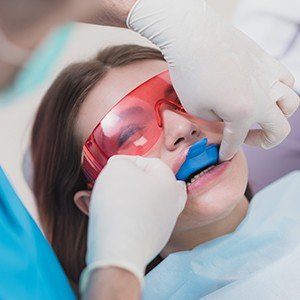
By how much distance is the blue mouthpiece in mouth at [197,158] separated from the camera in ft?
4.03

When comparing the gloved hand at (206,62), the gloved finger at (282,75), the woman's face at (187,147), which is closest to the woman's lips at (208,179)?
the woman's face at (187,147)

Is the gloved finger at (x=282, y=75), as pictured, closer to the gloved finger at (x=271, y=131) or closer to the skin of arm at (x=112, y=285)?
the gloved finger at (x=271, y=131)

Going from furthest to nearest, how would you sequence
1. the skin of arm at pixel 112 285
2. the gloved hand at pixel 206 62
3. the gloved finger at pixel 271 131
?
the gloved finger at pixel 271 131 → the gloved hand at pixel 206 62 → the skin of arm at pixel 112 285

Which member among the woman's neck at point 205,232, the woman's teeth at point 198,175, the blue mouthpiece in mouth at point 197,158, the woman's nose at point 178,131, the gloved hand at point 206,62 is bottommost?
the woman's neck at point 205,232

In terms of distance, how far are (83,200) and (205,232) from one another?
0.96 feet

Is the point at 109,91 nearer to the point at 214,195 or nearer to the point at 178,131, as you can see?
the point at 178,131

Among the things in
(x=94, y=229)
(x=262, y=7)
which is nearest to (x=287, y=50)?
(x=262, y=7)

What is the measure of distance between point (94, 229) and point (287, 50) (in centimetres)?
113

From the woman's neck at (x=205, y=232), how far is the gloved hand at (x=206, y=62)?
0.95 ft

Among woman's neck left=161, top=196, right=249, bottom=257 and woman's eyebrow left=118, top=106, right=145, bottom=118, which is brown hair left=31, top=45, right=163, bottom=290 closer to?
woman's eyebrow left=118, top=106, right=145, bottom=118

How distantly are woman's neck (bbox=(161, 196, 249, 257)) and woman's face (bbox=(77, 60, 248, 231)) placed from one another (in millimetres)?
70

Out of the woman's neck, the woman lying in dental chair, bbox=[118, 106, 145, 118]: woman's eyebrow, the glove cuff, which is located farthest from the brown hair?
the glove cuff

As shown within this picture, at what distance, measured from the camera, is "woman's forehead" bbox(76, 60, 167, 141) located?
130cm

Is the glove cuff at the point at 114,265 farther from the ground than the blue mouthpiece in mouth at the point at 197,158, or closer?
farther from the ground
